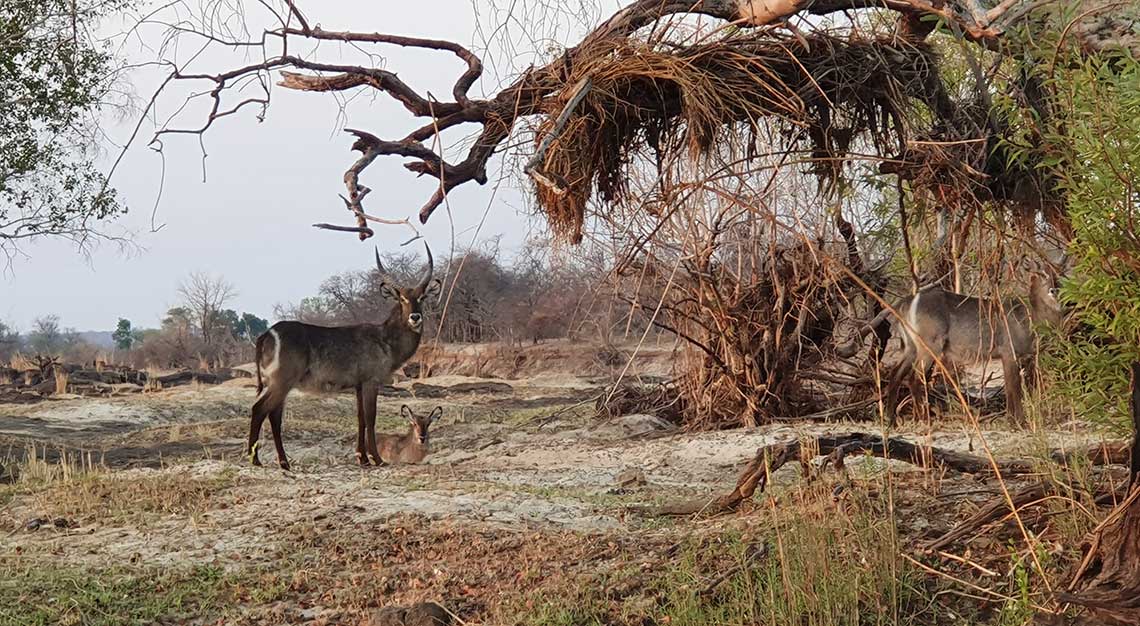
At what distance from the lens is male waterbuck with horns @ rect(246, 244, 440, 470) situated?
10.5 meters

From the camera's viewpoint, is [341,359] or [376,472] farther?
[341,359]

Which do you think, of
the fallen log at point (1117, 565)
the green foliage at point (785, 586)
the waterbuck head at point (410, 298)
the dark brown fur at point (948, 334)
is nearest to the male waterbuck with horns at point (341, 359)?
the waterbuck head at point (410, 298)

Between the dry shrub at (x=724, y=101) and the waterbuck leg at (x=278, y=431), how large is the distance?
5516 millimetres

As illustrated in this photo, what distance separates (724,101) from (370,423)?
6.83m

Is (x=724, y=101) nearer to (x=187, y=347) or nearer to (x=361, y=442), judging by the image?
(x=361, y=442)

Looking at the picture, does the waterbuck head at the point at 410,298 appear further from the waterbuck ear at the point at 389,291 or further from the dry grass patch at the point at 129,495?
the dry grass patch at the point at 129,495

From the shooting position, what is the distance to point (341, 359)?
11125 millimetres

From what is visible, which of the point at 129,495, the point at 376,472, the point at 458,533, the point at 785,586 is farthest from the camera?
the point at 376,472

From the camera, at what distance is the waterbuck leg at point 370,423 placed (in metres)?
10.6

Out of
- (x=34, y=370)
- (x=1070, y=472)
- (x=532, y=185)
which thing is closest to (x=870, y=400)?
Answer: (x=1070, y=472)

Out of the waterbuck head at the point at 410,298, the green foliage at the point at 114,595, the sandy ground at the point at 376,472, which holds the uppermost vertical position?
the waterbuck head at the point at 410,298

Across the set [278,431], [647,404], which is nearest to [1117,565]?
[278,431]

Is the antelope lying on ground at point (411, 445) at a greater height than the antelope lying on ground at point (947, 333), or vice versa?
the antelope lying on ground at point (947, 333)

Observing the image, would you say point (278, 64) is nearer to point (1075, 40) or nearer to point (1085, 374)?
point (1075, 40)
